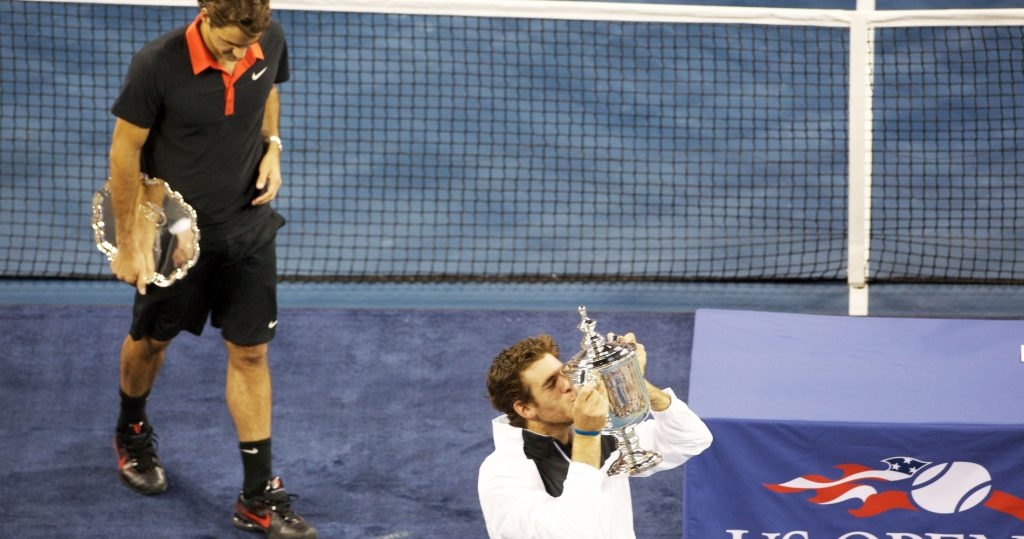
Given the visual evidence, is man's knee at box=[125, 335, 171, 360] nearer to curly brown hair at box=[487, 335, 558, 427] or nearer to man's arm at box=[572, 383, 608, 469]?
curly brown hair at box=[487, 335, 558, 427]

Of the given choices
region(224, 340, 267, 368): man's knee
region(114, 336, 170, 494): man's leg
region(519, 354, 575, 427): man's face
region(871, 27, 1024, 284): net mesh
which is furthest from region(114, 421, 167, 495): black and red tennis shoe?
region(871, 27, 1024, 284): net mesh

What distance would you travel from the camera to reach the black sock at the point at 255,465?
556 centimetres

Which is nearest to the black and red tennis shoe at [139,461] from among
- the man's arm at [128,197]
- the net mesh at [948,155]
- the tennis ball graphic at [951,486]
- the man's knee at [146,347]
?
the man's knee at [146,347]

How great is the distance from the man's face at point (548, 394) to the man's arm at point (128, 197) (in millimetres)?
1875

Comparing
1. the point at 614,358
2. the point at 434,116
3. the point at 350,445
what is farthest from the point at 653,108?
the point at 614,358

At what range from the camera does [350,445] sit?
6.22 m

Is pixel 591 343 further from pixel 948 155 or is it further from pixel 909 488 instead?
pixel 948 155

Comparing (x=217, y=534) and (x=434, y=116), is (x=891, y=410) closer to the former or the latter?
(x=217, y=534)

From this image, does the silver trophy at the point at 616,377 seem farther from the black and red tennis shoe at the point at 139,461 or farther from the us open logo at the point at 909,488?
the black and red tennis shoe at the point at 139,461

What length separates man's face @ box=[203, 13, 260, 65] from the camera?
476cm

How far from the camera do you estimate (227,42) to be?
482cm

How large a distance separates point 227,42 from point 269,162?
80cm

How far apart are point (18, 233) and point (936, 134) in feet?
17.4

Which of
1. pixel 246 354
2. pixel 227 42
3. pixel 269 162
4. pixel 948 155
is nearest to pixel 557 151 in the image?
pixel 948 155
